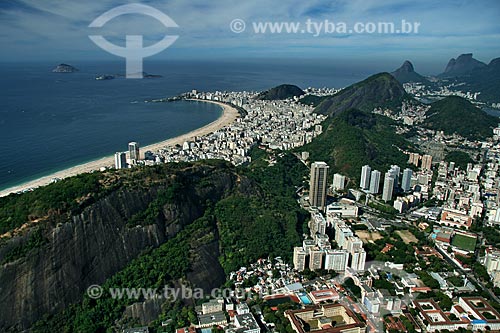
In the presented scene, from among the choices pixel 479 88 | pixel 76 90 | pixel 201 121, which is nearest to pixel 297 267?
pixel 201 121

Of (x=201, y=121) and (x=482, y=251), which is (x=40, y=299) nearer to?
(x=482, y=251)

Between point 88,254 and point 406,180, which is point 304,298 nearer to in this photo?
point 88,254

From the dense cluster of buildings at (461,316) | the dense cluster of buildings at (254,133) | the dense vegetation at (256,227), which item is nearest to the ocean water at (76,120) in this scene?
the dense cluster of buildings at (254,133)

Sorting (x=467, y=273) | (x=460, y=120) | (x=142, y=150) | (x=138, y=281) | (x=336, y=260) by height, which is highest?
(x=460, y=120)

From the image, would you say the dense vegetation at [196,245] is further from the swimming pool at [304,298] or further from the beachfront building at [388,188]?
the beachfront building at [388,188]

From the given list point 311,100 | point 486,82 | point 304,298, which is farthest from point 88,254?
point 486,82

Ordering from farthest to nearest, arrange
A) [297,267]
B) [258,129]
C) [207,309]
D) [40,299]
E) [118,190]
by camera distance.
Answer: [258,129] < [297,267] < [118,190] < [207,309] < [40,299]
